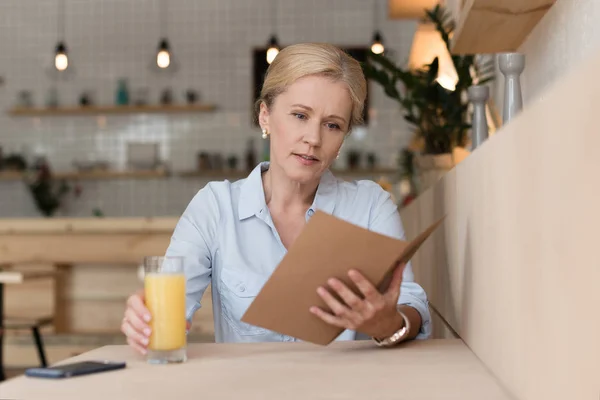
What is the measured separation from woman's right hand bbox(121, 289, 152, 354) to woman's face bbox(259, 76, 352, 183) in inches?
20.5

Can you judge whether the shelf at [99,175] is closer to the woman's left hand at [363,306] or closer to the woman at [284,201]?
the woman at [284,201]

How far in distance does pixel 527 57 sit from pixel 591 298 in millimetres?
1601

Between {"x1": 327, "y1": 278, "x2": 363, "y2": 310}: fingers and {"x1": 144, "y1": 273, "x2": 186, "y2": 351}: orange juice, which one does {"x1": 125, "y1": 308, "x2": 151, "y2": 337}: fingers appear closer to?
{"x1": 144, "y1": 273, "x2": 186, "y2": 351}: orange juice

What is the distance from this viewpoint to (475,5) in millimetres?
1701

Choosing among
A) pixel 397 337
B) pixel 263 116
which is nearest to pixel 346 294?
pixel 397 337

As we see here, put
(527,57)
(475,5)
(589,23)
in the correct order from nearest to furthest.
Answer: (589,23) < (475,5) < (527,57)

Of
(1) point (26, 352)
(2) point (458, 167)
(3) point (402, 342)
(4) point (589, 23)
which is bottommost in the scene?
(1) point (26, 352)

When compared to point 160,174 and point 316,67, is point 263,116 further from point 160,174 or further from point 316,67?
point 160,174

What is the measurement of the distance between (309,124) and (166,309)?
0.55 m

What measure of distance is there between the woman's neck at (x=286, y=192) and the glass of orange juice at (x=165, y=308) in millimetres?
600

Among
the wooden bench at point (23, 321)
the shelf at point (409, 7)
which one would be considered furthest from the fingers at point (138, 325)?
the wooden bench at point (23, 321)

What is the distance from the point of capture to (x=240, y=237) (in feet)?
5.61

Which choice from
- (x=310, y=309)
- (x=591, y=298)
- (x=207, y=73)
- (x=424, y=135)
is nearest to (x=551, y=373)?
(x=591, y=298)

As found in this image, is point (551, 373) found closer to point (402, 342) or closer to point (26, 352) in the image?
point (402, 342)
